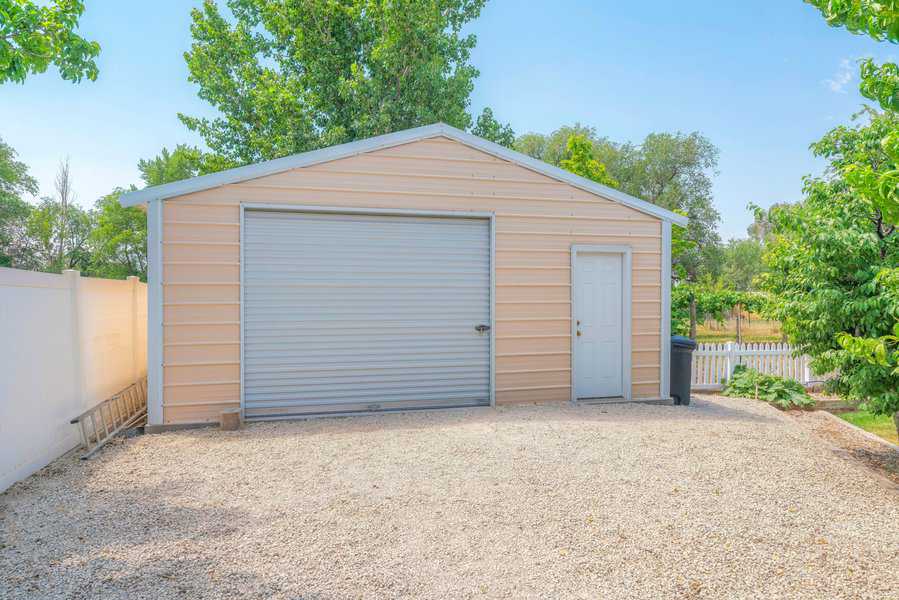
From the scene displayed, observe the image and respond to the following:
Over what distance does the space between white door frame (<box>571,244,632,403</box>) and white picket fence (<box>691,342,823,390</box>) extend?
2.91 metres

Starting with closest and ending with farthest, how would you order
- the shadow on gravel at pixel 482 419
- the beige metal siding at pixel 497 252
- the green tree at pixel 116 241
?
the shadow on gravel at pixel 482 419 < the beige metal siding at pixel 497 252 < the green tree at pixel 116 241

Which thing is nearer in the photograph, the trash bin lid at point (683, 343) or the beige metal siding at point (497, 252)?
the beige metal siding at point (497, 252)

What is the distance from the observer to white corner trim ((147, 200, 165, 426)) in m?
5.89

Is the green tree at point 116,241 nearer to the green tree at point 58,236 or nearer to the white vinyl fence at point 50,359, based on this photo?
the green tree at point 58,236

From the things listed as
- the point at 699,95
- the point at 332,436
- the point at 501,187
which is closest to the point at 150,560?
the point at 332,436

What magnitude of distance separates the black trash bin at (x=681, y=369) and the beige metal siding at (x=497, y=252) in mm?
329

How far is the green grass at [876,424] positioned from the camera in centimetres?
726

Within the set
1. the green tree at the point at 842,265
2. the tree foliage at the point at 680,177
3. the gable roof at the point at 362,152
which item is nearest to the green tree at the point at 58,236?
the tree foliage at the point at 680,177

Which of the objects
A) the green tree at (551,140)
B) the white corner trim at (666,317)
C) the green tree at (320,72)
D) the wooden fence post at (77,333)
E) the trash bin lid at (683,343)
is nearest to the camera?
the wooden fence post at (77,333)

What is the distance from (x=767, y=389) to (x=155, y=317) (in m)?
9.70

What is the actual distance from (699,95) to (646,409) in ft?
46.0

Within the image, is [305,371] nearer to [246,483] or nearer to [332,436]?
[332,436]

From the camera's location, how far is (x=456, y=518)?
3.48 meters

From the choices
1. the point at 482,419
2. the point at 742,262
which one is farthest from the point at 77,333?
the point at 742,262
